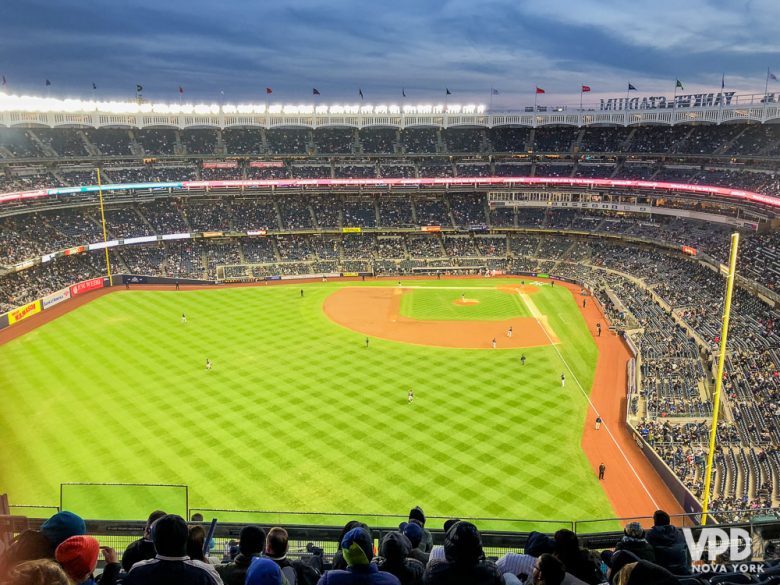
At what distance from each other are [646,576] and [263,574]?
3431 millimetres

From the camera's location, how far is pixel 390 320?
54.2m

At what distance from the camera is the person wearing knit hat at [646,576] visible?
484 cm

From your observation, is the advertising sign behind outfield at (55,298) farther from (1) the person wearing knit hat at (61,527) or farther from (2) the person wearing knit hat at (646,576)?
(2) the person wearing knit hat at (646,576)

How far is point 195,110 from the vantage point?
3297 inches

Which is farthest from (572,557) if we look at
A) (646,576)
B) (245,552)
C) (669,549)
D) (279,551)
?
(245,552)

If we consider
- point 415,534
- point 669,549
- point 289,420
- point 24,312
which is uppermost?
point 669,549

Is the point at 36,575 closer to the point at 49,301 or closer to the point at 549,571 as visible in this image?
the point at 549,571

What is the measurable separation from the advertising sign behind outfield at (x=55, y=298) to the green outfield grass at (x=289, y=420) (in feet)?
18.2

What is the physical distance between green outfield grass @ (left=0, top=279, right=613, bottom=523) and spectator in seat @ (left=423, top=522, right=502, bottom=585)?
45.6ft

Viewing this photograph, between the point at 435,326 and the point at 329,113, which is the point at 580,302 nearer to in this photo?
the point at 435,326

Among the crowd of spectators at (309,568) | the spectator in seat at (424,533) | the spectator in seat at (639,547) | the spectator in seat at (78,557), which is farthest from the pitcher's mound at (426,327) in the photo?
the spectator in seat at (78,557)

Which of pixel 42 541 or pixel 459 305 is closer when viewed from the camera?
pixel 42 541

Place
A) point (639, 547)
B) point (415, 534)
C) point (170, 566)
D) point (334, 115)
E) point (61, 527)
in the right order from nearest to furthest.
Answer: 1. point (170, 566)
2. point (61, 527)
3. point (639, 547)
4. point (415, 534)
5. point (334, 115)

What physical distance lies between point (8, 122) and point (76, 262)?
844 inches
